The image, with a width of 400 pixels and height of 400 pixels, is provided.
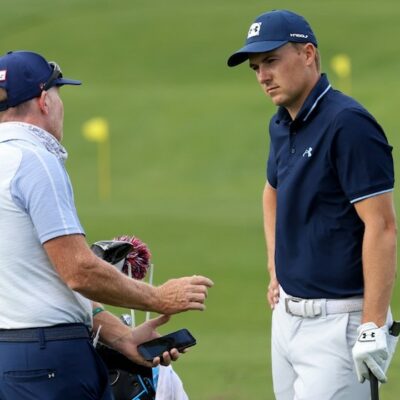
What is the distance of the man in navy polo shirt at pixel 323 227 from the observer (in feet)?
18.0

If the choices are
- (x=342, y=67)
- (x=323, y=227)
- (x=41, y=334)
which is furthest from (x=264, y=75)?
(x=342, y=67)

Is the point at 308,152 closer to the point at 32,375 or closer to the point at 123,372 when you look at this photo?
the point at 123,372

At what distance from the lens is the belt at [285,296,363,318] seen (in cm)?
568

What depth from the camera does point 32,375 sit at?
514 centimetres

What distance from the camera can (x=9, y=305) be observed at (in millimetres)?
5168

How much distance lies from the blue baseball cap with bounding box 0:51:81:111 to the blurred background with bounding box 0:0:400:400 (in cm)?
433

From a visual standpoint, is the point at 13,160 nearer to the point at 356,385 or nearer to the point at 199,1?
the point at 356,385

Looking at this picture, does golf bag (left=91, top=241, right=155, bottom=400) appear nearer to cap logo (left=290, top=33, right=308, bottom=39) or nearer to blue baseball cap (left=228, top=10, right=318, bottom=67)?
blue baseball cap (left=228, top=10, right=318, bottom=67)

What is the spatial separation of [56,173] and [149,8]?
28.8m

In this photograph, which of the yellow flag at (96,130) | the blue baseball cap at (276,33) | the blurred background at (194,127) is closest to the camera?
the blue baseball cap at (276,33)

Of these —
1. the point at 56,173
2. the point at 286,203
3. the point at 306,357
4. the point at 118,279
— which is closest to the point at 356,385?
the point at 306,357

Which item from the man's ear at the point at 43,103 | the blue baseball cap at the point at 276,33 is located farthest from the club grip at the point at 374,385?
the man's ear at the point at 43,103

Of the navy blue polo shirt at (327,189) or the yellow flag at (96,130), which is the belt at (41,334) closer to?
the navy blue polo shirt at (327,189)

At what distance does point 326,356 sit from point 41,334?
126 cm
